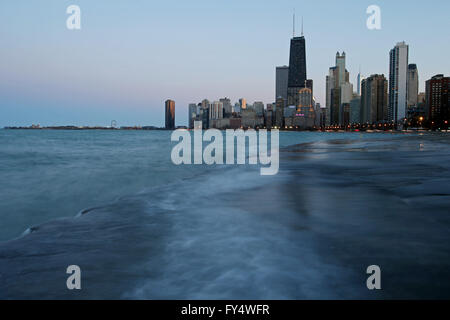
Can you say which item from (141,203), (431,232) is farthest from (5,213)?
(431,232)

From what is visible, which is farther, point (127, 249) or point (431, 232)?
point (431, 232)

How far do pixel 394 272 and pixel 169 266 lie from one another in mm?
2399

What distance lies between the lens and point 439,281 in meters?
3.38

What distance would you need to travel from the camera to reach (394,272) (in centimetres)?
362

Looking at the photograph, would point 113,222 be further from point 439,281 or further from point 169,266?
point 439,281

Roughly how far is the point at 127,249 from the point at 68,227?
2.01m

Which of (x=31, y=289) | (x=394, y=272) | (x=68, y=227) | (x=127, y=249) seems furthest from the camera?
(x=68, y=227)

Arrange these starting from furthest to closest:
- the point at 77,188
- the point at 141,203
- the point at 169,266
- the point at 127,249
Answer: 1. the point at 77,188
2. the point at 141,203
3. the point at 127,249
4. the point at 169,266
